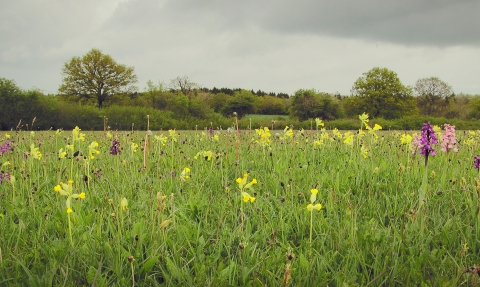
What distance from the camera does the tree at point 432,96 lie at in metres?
53.8

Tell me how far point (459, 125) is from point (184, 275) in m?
38.3

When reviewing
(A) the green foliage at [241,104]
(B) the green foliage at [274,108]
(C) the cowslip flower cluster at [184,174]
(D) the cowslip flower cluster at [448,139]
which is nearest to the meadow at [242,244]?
(D) the cowslip flower cluster at [448,139]

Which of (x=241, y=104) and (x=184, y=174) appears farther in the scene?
(x=241, y=104)

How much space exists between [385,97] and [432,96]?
1139 cm

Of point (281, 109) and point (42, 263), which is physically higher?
point (281, 109)

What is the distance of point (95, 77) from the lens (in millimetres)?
48281

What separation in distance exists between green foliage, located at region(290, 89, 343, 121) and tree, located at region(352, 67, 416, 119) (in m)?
3.73

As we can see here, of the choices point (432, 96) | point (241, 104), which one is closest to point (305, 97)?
point (241, 104)

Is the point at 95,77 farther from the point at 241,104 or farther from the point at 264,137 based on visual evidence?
the point at 264,137

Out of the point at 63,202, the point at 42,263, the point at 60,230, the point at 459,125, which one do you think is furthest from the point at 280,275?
the point at 459,125

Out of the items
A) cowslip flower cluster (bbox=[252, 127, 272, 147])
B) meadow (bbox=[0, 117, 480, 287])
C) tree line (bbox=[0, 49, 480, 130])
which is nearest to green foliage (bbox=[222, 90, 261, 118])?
tree line (bbox=[0, 49, 480, 130])

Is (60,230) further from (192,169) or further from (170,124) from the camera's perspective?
(170,124)

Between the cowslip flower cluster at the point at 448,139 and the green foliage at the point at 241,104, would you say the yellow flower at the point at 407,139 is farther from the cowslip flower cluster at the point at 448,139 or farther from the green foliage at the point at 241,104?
the green foliage at the point at 241,104

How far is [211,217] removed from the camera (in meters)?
2.74
